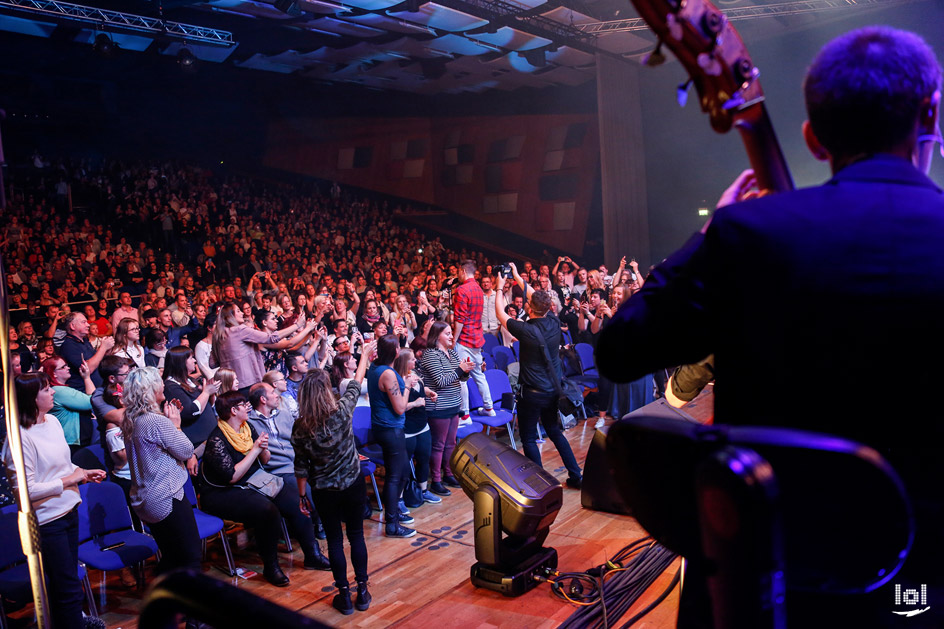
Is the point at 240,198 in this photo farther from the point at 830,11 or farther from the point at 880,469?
the point at 880,469

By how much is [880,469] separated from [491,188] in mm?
18839

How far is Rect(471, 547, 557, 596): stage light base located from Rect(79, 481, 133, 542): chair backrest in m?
2.24

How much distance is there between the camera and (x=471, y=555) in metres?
5.14

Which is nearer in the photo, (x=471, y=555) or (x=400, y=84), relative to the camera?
(x=471, y=555)

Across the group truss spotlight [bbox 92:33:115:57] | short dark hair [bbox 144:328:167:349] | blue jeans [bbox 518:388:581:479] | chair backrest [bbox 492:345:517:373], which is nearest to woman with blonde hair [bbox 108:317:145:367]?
short dark hair [bbox 144:328:167:349]

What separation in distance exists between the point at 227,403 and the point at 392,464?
1471 millimetres

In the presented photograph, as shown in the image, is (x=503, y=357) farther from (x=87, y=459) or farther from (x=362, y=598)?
(x=87, y=459)

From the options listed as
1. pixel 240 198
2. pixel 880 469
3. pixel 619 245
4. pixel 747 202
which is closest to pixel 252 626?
pixel 880 469

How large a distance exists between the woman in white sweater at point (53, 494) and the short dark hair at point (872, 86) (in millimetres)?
4078

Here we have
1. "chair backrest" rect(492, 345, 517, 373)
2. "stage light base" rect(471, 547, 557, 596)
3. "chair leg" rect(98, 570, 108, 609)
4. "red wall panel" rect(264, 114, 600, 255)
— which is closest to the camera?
"stage light base" rect(471, 547, 557, 596)

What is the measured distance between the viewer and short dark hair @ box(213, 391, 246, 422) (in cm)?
478

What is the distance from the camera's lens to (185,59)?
13000mm

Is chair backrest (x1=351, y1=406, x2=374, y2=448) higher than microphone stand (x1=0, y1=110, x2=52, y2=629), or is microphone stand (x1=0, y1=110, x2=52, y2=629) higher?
microphone stand (x1=0, y1=110, x2=52, y2=629)

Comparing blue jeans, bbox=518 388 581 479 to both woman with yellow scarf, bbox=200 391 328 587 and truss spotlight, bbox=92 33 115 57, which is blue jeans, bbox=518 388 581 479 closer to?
woman with yellow scarf, bbox=200 391 328 587
